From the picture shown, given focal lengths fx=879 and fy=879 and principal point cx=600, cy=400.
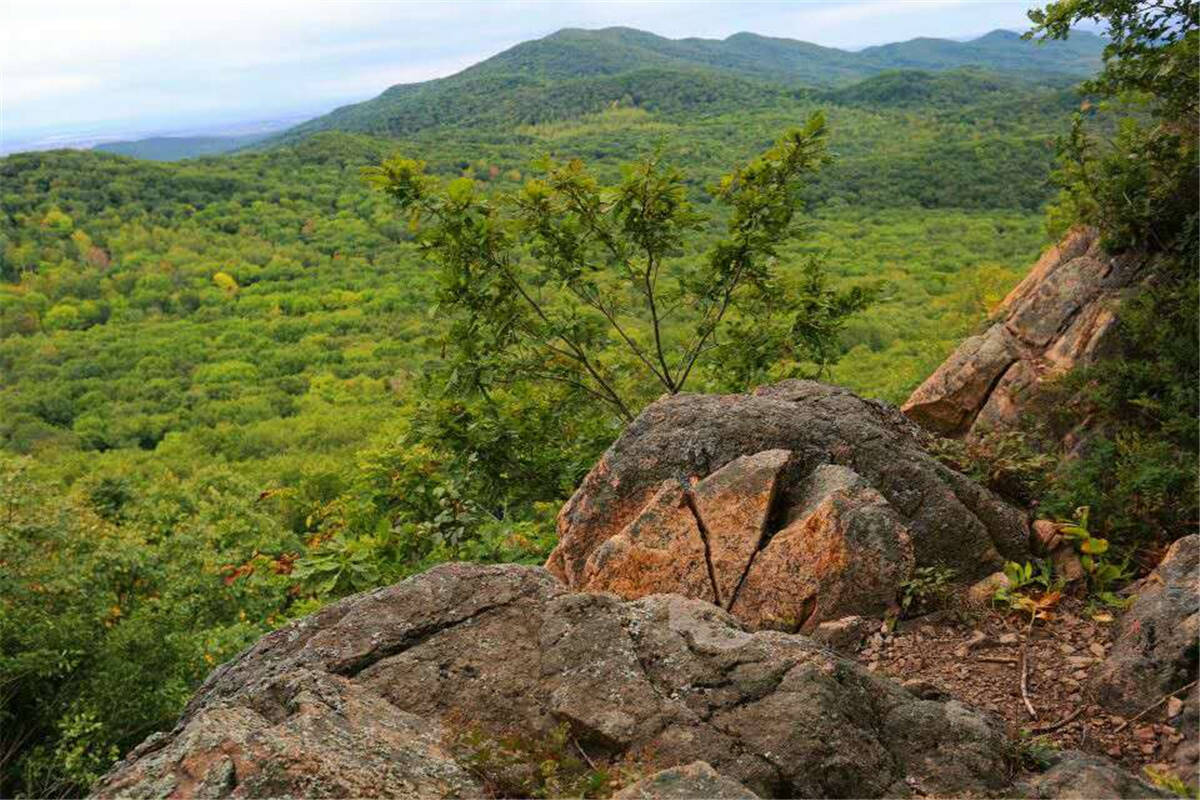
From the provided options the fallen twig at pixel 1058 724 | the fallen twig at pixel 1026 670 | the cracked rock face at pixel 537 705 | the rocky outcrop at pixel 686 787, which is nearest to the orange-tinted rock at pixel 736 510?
the cracked rock face at pixel 537 705

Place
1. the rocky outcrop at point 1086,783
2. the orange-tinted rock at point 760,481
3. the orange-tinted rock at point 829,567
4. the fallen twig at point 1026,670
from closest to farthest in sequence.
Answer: the rocky outcrop at point 1086,783 < the fallen twig at point 1026,670 < the orange-tinted rock at point 829,567 < the orange-tinted rock at point 760,481

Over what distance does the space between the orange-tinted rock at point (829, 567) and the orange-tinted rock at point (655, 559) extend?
331mm

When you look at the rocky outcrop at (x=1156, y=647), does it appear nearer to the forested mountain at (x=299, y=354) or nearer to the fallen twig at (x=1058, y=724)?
the fallen twig at (x=1058, y=724)

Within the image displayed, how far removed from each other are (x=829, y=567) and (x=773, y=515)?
1.94ft

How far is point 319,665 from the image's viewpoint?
13.0ft

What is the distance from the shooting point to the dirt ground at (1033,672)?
167 inches

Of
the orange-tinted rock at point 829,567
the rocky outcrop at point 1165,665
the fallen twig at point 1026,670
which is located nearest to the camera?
the rocky outcrop at point 1165,665

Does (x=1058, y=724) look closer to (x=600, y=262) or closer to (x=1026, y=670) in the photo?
(x=1026, y=670)

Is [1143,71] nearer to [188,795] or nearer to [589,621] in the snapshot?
[589,621]

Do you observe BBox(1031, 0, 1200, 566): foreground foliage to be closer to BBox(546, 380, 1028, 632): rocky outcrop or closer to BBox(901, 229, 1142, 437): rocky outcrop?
BBox(901, 229, 1142, 437): rocky outcrop

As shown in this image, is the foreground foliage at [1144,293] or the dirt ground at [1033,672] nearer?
the dirt ground at [1033,672]

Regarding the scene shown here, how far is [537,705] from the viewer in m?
3.78

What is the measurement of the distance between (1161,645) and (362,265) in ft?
338

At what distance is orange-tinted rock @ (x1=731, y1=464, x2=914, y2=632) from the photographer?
5438 mm
